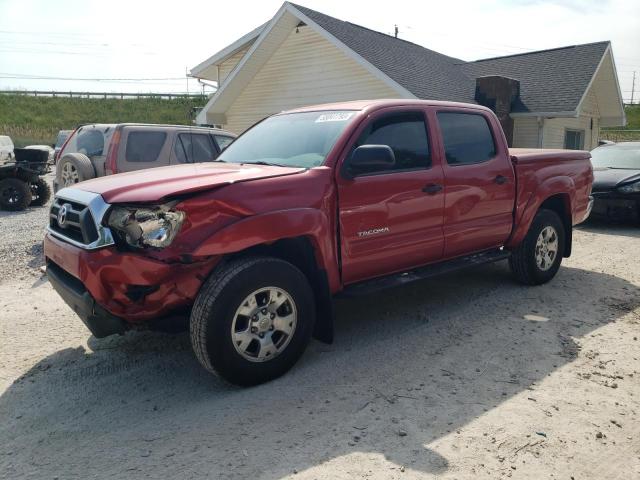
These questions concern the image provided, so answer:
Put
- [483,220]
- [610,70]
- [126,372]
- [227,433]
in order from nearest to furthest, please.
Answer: [227,433], [126,372], [483,220], [610,70]

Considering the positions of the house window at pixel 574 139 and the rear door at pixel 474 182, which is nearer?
the rear door at pixel 474 182

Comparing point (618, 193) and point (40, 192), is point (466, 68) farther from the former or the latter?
point (40, 192)

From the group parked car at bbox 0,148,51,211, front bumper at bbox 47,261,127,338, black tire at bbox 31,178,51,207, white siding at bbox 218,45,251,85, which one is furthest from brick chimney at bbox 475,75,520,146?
front bumper at bbox 47,261,127,338

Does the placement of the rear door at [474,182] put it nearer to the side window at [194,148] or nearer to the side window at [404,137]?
the side window at [404,137]

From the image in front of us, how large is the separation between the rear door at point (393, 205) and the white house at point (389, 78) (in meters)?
9.06

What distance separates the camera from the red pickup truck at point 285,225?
3.15 m

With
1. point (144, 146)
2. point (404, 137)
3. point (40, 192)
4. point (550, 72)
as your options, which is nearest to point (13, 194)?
point (40, 192)

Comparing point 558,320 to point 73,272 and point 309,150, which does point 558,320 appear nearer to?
point 309,150

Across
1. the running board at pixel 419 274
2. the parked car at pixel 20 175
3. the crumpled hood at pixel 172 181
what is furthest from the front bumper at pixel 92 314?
the parked car at pixel 20 175

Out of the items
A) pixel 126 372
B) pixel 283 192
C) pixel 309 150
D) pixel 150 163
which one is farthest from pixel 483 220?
pixel 150 163

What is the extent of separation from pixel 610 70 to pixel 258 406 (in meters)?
19.1

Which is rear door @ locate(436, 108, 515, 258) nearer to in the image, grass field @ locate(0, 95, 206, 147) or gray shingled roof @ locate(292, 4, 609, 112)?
gray shingled roof @ locate(292, 4, 609, 112)

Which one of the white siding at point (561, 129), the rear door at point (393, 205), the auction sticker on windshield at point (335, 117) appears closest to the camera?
the rear door at point (393, 205)

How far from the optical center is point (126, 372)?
382 cm
